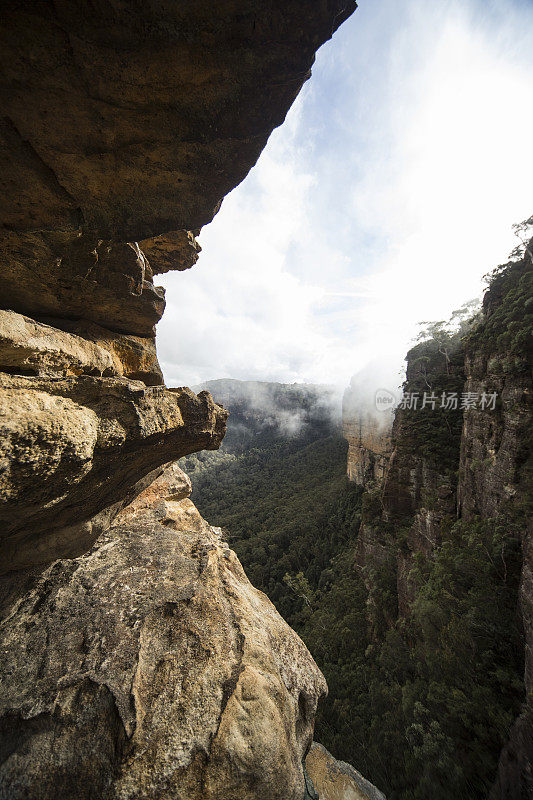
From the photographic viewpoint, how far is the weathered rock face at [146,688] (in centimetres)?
347

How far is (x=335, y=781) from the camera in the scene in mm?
7000

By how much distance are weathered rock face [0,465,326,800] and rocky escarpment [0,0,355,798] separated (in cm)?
2

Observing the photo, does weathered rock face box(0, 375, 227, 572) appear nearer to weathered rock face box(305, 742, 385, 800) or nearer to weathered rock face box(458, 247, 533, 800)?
weathered rock face box(305, 742, 385, 800)

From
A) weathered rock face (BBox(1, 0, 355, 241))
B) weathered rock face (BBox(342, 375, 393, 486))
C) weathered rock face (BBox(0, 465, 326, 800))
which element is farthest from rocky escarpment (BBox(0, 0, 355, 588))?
weathered rock face (BBox(342, 375, 393, 486))

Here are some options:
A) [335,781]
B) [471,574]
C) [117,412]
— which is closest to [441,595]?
[471,574]

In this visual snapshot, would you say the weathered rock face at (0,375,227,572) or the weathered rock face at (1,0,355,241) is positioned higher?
the weathered rock face at (1,0,355,241)

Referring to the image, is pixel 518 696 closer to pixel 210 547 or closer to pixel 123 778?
pixel 210 547

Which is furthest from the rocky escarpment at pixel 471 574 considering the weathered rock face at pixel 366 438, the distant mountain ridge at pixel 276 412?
the distant mountain ridge at pixel 276 412

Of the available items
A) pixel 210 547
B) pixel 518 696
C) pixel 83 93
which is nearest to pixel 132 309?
pixel 83 93

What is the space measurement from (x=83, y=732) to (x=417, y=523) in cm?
1841

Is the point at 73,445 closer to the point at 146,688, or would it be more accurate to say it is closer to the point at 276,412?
the point at 146,688

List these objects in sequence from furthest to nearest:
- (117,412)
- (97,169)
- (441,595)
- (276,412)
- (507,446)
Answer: (276,412) < (441,595) < (507,446) < (117,412) < (97,169)

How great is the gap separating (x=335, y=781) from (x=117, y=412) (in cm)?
1113

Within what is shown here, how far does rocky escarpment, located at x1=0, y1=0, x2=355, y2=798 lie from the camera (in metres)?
2.23
